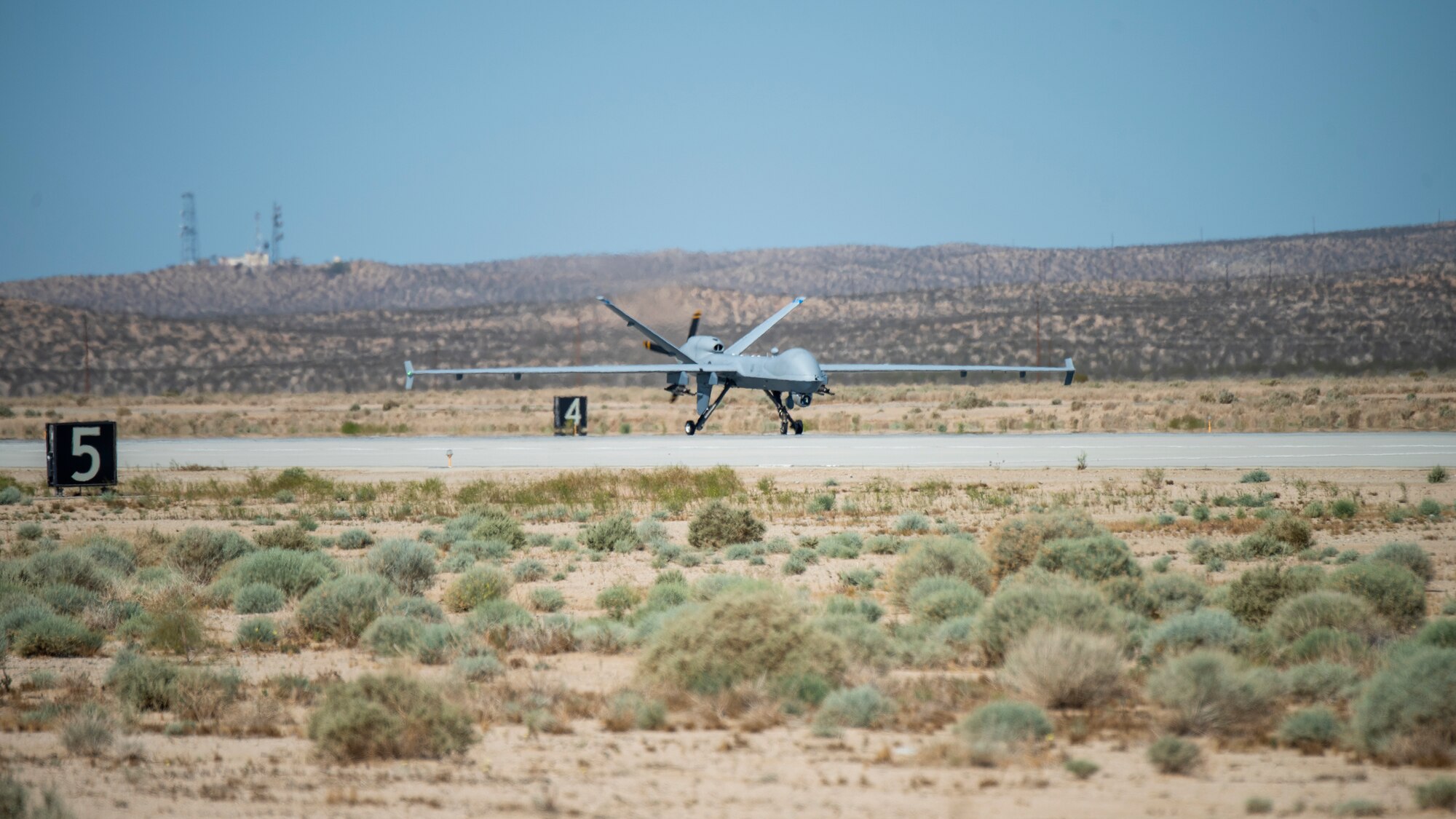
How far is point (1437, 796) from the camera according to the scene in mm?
7957

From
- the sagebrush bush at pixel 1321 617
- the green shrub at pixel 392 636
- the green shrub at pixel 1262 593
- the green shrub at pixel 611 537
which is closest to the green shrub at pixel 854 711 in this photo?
the sagebrush bush at pixel 1321 617

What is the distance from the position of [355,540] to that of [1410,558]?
1590 centimetres

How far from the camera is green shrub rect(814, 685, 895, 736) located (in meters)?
10.3

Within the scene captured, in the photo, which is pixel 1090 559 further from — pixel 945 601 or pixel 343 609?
pixel 343 609

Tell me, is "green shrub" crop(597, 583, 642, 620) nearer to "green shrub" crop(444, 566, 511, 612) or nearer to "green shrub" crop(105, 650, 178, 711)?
"green shrub" crop(444, 566, 511, 612)

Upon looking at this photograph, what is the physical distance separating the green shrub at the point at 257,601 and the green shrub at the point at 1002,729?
10138 millimetres

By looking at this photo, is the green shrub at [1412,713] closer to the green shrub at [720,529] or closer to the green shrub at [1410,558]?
the green shrub at [1410,558]

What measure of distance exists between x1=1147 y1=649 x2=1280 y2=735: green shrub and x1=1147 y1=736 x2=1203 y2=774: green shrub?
3.01 feet

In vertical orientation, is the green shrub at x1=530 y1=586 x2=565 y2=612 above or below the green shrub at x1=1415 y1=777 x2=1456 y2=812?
below

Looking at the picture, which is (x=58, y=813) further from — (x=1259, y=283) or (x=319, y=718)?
(x=1259, y=283)

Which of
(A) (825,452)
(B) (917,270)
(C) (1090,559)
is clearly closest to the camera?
(C) (1090,559)

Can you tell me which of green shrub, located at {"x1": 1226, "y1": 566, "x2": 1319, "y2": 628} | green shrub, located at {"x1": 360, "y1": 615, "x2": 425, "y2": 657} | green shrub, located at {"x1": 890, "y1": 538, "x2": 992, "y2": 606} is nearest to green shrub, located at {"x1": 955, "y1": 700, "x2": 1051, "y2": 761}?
green shrub, located at {"x1": 1226, "y1": 566, "x2": 1319, "y2": 628}

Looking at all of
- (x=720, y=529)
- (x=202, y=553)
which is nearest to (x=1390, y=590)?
(x=720, y=529)

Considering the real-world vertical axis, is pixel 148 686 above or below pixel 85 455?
below
